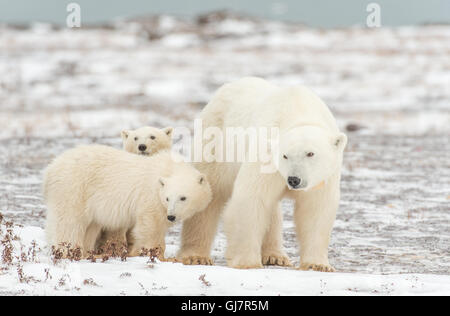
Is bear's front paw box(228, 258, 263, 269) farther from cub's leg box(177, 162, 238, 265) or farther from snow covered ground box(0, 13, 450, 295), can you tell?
cub's leg box(177, 162, 238, 265)

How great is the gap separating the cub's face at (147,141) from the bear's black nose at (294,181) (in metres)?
2.56

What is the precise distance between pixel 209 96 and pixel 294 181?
68.6 feet

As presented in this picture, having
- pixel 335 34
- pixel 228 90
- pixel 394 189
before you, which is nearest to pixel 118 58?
pixel 335 34

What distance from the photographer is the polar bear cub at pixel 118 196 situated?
578 centimetres

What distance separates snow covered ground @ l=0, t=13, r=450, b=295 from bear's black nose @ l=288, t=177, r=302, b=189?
25.7 inches

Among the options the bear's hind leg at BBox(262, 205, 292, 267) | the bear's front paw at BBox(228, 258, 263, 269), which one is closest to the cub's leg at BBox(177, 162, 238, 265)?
the bear's hind leg at BBox(262, 205, 292, 267)

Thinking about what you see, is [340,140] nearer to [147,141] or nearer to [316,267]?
[316,267]

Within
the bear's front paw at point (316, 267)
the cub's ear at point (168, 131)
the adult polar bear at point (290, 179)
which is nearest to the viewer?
the adult polar bear at point (290, 179)

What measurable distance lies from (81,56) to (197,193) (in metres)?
29.4

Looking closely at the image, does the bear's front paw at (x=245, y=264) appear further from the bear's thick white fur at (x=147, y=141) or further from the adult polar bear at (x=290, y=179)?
the bear's thick white fur at (x=147, y=141)

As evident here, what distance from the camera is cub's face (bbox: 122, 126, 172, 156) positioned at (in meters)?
7.11

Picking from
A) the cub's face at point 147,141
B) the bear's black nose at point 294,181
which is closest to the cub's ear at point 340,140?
the bear's black nose at point 294,181

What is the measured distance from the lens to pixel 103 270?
500 cm
